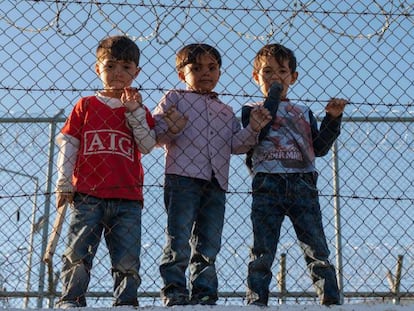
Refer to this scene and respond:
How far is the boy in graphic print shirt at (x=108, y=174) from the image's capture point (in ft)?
10.0

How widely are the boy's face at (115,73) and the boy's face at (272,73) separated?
0.60m

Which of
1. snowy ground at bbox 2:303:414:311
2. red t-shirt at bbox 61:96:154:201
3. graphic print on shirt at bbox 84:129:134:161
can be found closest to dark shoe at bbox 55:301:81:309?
snowy ground at bbox 2:303:414:311

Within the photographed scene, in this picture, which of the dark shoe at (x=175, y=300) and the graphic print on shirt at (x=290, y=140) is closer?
the dark shoe at (x=175, y=300)

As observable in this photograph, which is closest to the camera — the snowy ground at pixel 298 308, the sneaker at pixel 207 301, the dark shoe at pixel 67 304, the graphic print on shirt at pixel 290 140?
the snowy ground at pixel 298 308

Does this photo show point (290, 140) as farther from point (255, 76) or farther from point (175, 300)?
point (175, 300)

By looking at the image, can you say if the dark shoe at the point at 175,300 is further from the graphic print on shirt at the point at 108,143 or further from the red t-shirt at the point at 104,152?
the graphic print on shirt at the point at 108,143

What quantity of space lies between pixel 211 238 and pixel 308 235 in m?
0.41

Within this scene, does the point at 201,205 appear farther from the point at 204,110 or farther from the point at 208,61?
the point at 208,61

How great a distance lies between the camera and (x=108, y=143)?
3270 mm

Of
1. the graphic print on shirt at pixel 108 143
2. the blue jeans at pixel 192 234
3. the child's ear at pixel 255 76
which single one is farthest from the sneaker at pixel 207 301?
the child's ear at pixel 255 76

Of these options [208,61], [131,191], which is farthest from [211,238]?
[208,61]

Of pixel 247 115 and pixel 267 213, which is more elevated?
pixel 247 115

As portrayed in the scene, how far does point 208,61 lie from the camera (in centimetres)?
354

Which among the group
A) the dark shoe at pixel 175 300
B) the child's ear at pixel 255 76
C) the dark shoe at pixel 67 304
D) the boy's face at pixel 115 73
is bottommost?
the dark shoe at pixel 67 304
